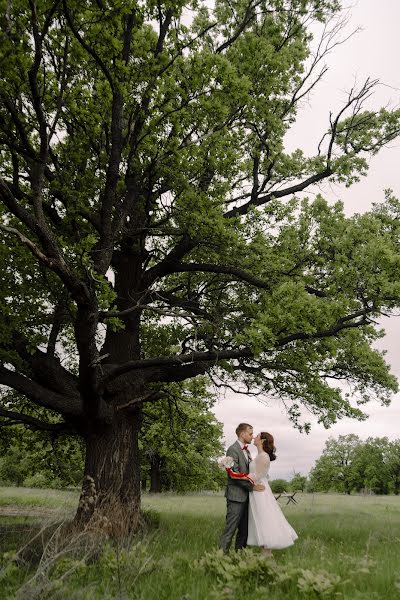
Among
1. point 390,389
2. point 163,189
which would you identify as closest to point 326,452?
point 390,389

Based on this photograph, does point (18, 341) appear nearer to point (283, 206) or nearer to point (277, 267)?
point (277, 267)

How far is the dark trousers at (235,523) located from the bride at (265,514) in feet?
0.66

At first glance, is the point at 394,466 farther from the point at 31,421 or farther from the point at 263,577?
the point at 263,577

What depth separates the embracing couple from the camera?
814 cm

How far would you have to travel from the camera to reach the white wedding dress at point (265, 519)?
26.5 ft

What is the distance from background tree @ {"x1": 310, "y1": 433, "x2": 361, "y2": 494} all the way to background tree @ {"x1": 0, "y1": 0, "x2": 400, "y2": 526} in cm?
7775

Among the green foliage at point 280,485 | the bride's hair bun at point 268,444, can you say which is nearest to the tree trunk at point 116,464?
the bride's hair bun at point 268,444

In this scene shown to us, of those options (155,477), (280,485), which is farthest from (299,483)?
(155,477)

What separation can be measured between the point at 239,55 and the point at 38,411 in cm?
1313

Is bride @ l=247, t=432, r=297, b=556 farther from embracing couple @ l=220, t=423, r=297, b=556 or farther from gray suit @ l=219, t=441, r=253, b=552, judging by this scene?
gray suit @ l=219, t=441, r=253, b=552

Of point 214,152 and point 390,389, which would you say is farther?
point 390,389

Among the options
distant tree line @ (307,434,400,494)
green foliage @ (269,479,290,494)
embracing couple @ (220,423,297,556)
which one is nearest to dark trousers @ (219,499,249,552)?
embracing couple @ (220,423,297,556)

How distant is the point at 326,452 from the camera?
91938mm

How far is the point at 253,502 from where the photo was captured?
8.46 m
